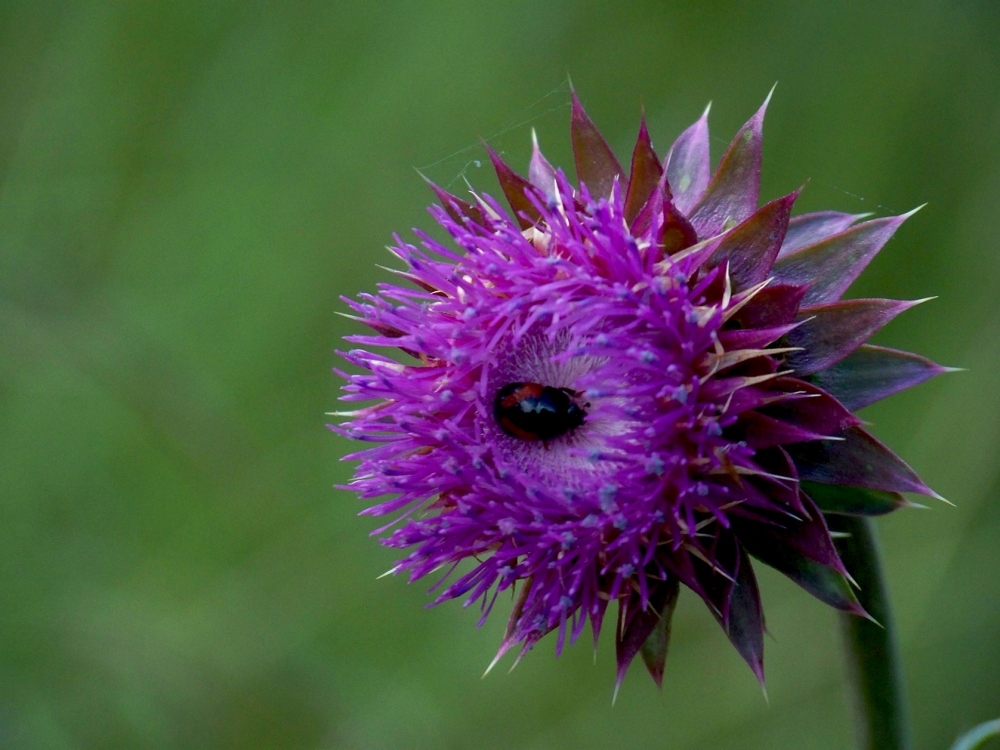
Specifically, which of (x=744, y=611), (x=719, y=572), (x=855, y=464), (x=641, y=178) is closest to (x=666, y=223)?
(x=641, y=178)

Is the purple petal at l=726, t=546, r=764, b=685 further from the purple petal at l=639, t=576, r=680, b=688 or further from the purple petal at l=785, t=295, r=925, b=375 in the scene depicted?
the purple petal at l=785, t=295, r=925, b=375

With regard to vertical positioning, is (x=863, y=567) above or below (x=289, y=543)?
below

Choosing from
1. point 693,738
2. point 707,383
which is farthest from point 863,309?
point 693,738

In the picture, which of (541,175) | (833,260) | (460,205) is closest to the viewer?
(833,260)

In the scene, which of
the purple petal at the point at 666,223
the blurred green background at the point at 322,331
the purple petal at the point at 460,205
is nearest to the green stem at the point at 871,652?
the purple petal at the point at 666,223

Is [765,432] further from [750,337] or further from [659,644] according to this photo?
[659,644]

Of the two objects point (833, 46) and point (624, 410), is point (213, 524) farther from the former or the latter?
A: point (833, 46)

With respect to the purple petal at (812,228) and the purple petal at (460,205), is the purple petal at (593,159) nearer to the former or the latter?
the purple petal at (460,205)

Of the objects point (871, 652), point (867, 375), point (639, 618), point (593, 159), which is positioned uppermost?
point (593, 159)
